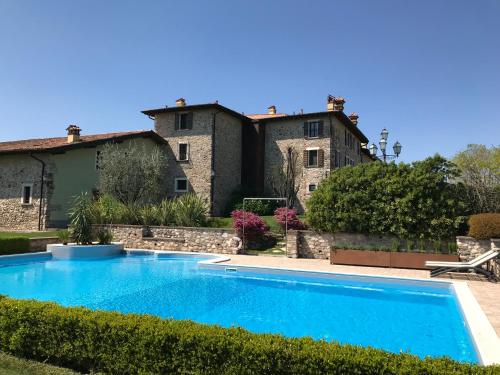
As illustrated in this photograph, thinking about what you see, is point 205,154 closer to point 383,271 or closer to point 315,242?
point 315,242

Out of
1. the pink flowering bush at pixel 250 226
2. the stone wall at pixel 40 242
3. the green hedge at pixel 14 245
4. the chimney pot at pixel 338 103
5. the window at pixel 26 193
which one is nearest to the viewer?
the green hedge at pixel 14 245

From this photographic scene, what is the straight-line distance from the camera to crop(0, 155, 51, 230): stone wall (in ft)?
68.5

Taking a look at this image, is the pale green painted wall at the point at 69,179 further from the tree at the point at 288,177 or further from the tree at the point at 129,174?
the tree at the point at 288,177

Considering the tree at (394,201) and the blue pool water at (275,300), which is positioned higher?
the tree at (394,201)

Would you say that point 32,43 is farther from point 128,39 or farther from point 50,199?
point 50,199

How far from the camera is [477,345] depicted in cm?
509

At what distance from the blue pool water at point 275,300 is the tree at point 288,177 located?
1321cm

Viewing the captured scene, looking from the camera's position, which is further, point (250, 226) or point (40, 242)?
point (250, 226)

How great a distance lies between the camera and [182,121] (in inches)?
1036

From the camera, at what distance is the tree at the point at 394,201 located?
41.7 feet

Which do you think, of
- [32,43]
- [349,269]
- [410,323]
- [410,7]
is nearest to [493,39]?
[410,7]

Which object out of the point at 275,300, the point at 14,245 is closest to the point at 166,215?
the point at 14,245

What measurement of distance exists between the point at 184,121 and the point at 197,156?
2.79m

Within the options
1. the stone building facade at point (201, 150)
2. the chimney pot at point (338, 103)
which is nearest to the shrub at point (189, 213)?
the stone building facade at point (201, 150)
